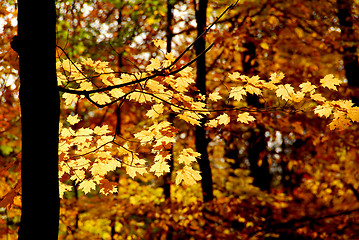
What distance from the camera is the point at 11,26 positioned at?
4.79 metres

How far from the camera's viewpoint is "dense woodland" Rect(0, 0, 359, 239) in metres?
2.55

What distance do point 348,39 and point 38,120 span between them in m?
6.78

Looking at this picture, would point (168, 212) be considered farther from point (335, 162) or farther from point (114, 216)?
point (335, 162)

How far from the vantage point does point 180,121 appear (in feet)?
22.0

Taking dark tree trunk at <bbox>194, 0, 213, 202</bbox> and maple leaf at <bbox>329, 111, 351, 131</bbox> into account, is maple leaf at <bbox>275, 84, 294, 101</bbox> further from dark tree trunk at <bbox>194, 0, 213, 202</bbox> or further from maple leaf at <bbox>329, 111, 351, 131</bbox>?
dark tree trunk at <bbox>194, 0, 213, 202</bbox>

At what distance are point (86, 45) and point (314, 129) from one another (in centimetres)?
521

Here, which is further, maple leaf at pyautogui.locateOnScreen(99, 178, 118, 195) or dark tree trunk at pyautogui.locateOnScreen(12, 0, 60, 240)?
maple leaf at pyautogui.locateOnScreen(99, 178, 118, 195)

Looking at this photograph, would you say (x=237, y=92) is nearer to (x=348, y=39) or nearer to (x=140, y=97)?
(x=140, y=97)

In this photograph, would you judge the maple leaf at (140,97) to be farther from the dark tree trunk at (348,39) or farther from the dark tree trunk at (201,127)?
the dark tree trunk at (348,39)

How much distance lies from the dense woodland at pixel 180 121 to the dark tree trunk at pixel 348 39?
0.03 metres

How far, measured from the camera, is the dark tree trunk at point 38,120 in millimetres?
1802

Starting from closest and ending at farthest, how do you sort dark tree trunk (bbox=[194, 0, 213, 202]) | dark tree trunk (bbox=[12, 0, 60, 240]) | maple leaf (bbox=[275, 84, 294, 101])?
dark tree trunk (bbox=[12, 0, 60, 240]) → maple leaf (bbox=[275, 84, 294, 101]) → dark tree trunk (bbox=[194, 0, 213, 202])

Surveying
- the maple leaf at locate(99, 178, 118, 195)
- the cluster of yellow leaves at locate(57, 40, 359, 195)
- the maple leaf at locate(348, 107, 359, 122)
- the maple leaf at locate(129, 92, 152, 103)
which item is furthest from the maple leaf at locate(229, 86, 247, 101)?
the maple leaf at locate(99, 178, 118, 195)

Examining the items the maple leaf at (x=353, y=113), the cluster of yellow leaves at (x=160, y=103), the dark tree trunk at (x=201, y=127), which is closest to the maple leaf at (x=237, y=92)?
the cluster of yellow leaves at (x=160, y=103)
